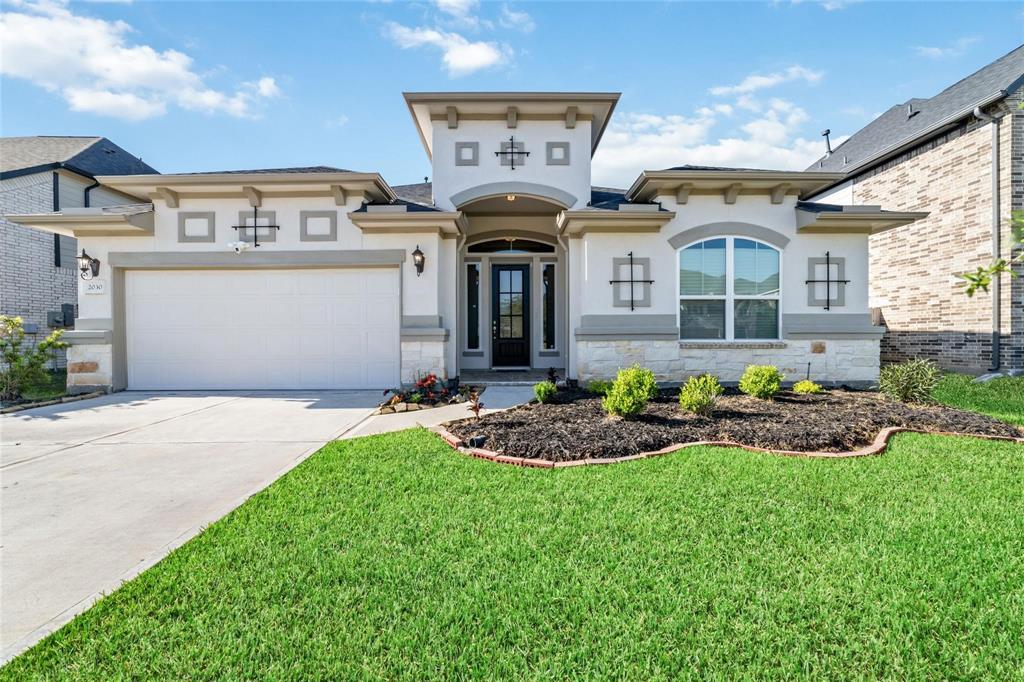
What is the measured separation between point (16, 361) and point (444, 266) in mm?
7411

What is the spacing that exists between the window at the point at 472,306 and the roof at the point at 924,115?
901 cm

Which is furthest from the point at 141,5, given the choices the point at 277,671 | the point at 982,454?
the point at 982,454

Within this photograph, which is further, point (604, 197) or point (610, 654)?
point (604, 197)

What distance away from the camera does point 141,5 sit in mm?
7441

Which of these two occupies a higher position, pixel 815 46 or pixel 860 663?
pixel 815 46

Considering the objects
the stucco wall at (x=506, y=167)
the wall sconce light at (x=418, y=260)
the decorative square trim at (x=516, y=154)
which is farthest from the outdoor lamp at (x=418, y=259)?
the decorative square trim at (x=516, y=154)

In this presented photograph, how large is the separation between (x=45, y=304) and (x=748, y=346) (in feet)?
54.8

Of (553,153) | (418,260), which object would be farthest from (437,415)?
(553,153)

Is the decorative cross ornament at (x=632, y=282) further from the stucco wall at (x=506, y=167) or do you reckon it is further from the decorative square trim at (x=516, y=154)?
the decorative square trim at (x=516, y=154)

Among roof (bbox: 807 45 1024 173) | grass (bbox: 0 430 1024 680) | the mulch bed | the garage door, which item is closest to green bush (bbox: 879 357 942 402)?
the mulch bed

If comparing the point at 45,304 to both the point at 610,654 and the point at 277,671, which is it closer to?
the point at 277,671

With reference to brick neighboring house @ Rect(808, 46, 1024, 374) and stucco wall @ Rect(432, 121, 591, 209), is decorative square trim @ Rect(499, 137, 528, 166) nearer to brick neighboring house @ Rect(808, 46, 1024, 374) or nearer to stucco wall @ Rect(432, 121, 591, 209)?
stucco wall @ Rect(432, 121, 591, 209)

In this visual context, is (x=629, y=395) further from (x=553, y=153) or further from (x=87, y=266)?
(x=87, y=266)

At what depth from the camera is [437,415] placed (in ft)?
22.2
